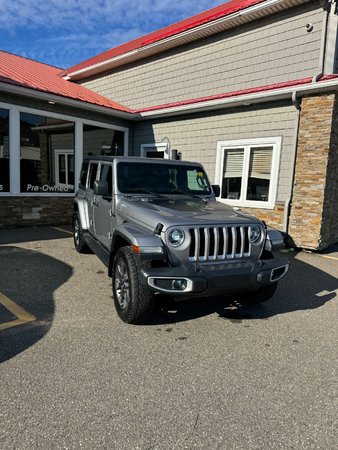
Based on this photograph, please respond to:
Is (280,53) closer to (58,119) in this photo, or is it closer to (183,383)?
(58,119)

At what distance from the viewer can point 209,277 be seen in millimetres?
3361

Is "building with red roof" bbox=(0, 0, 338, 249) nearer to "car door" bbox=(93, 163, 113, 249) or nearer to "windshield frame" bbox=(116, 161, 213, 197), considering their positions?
"windshield frame" bbox=(116, 161, 213, 197)

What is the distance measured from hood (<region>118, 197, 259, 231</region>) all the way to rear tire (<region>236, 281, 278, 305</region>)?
929 mm

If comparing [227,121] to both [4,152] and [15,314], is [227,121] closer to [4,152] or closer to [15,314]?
[4,152]

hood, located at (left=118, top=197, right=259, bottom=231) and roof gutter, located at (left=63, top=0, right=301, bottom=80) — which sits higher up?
roof gutter, located at (left=63, top=0, right=301, bottom=80)

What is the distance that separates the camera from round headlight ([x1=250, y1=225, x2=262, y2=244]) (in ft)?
12.5

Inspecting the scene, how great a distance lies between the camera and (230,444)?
7.05 ft

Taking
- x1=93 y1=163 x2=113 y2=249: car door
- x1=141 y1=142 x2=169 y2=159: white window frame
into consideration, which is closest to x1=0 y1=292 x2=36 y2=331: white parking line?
x1=93 y1=163 x2=113 y2=249: car door

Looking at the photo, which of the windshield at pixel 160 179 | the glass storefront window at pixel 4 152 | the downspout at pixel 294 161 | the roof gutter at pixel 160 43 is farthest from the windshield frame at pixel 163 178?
the roof gutter at pixel 160 43

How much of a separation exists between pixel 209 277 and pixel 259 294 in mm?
1259

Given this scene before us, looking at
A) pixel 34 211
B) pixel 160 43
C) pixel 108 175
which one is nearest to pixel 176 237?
pixel 108 175

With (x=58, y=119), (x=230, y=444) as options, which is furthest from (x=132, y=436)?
(x=58, y=119)

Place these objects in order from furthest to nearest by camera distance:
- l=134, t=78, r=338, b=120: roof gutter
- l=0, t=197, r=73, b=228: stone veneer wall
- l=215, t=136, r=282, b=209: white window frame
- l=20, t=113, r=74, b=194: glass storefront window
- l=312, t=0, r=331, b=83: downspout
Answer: l=20, t=113, r=74, b=194: glass storefront window, l=0, t=197, r=73, b=228: stone veneer wall, l=215, t=136, r=282, b=209: white window frame, l=312, t=0, r=331, b=83: downspout, l=134, t=78, r=338, b=120: roof gutter

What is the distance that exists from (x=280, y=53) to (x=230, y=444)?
9.34 m
